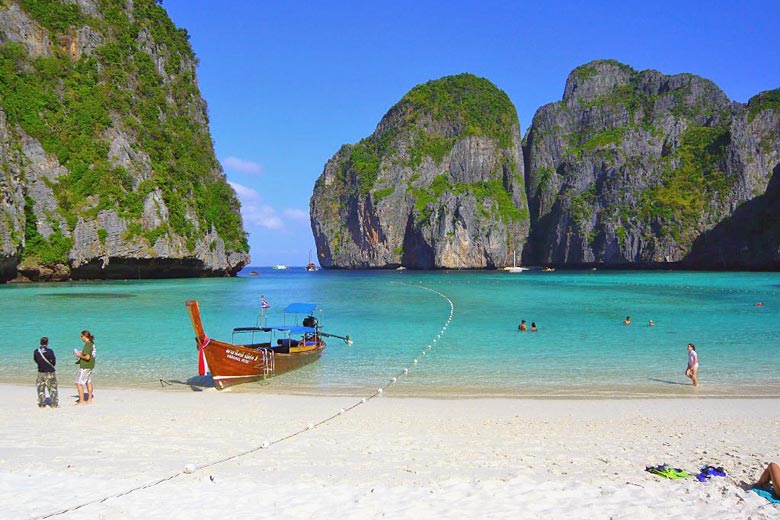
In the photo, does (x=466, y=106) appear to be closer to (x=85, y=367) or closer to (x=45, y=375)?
(x=85, y=367)

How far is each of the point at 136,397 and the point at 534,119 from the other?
18446 centimetres

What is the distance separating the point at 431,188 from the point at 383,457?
150195 mm

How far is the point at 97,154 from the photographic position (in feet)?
205

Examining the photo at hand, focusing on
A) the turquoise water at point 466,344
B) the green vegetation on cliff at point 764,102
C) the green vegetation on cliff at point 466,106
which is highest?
the green vegetation on cliff at point 466,106

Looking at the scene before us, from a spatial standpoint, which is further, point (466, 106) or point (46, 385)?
point (466, 106)

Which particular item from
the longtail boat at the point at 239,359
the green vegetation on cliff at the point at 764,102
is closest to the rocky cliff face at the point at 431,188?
the green vegetation on cliff at the point at 764,102

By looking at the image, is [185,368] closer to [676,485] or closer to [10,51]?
[676,485]

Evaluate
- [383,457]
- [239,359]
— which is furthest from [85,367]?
[383,457]

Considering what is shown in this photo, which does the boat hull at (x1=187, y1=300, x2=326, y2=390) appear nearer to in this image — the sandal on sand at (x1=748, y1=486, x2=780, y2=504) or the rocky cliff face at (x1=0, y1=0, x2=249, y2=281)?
the sandal on sand at (x1=748, y1=486, x2=780, y2=504)

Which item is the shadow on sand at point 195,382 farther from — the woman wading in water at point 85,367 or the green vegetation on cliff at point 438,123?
the green vegetation on cliff at point 438,123

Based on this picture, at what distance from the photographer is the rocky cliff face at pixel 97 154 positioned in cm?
5638

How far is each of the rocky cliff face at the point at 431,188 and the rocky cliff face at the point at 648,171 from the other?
13236 mm

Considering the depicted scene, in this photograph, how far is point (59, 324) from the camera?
26.8 m

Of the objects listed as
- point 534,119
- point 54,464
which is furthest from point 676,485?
point 534,119
